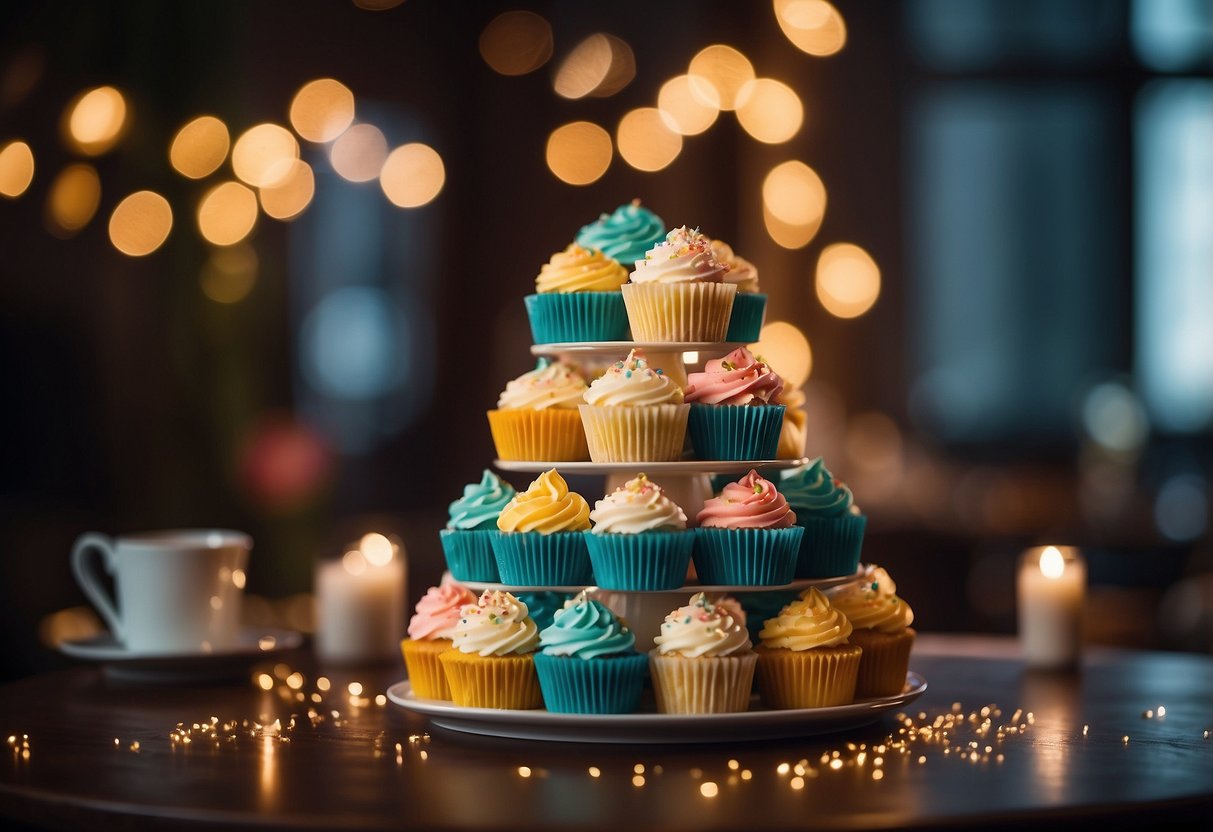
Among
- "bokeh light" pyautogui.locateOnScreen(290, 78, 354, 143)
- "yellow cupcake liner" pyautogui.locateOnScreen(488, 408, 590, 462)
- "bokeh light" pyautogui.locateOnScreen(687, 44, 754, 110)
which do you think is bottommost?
"yellow cupcake liner" pyautogui.locateOnScreen(488, 408, 590, 462)

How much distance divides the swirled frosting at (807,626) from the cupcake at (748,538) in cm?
3

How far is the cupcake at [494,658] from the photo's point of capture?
151 centimetres

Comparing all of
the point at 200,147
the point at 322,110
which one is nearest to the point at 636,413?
the point at 200,147

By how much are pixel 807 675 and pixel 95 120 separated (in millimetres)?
2522

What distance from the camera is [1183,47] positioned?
5.80 metres

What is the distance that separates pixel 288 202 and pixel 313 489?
0.95 metres

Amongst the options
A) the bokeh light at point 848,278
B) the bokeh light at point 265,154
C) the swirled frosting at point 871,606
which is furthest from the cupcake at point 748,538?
the bokeh light at point 848,278

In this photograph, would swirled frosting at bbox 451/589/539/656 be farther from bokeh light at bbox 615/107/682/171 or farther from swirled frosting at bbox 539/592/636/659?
bokeh light at bbox 615/107/682/171

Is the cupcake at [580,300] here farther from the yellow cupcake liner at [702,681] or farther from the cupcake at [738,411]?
the yellow cupcake liner at [702,681]

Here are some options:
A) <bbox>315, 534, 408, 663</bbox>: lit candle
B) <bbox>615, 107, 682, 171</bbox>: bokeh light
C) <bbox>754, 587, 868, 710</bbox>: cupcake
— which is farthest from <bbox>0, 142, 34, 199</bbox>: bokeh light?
<bbox>615, 107, 682, 171</bbox>: bokeh light

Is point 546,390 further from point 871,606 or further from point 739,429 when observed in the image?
point 871,606

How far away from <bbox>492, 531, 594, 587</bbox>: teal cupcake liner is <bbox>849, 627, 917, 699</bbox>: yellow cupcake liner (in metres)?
0.31

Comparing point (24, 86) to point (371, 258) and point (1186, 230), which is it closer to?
point (371, 258)

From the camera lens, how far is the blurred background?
367 centimetres
